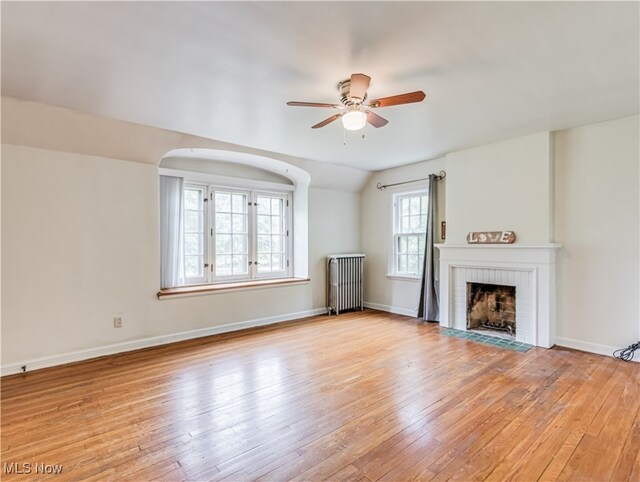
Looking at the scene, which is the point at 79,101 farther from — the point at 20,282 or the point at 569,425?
the point at 569,425

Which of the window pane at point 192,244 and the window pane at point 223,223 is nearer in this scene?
the window pane at point 192,244

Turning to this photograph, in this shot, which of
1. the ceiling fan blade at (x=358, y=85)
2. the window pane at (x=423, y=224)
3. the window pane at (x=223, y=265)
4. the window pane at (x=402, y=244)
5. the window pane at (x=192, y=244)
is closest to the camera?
the ceiling fan blade at (x=358, y=85)

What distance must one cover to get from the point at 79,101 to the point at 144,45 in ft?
4.33

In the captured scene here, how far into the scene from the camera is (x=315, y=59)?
90.3 inches

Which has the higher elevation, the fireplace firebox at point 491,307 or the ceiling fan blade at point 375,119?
the ceiling fan blade at point 375,119

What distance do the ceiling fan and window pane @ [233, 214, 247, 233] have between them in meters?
2.96

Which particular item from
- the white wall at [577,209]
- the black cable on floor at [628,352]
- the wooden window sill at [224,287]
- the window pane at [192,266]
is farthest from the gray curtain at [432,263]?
the window pane at [192,266]

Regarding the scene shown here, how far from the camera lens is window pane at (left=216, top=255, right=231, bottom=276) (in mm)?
5044

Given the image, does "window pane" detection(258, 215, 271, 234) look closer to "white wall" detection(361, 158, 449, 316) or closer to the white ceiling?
"white wall" detection(361, 158, 449, 316)

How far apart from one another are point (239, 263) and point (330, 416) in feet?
10.9

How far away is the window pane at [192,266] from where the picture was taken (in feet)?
15.7

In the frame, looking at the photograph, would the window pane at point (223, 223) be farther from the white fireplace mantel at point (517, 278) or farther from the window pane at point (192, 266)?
the white fireplace mantel at point (517, 278)

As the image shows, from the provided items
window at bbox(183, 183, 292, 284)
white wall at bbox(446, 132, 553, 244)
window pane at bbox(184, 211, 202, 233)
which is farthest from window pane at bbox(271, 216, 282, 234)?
white wall at bbox(446, 132, 553, 244)

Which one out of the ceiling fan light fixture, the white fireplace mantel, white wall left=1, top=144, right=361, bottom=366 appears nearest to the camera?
the ceiling fan light fixture
